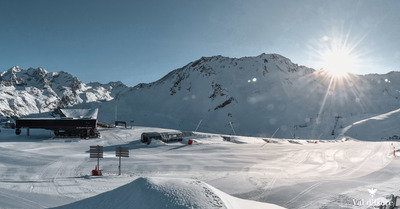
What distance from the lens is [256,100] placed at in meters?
121

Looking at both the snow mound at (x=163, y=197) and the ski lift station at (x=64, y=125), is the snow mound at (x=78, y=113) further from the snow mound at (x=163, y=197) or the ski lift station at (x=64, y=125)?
the snow mound at (x=163, y=197)

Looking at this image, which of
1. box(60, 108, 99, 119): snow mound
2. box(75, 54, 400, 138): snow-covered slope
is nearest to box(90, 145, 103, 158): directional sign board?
box(60, 108, 99, 119): snow mound

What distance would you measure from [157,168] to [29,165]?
1258 centimetres

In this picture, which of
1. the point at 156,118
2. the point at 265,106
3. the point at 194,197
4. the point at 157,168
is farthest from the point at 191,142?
the point at 265,106

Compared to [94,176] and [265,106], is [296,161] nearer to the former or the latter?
[94,176]

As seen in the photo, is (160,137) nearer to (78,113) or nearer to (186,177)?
(78,113)

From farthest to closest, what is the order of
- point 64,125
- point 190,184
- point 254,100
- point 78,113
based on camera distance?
point 254,100
point 78,113
point 64,125
point 190,184

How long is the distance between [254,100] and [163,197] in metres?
117

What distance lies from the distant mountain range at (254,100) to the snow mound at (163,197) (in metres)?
85.2

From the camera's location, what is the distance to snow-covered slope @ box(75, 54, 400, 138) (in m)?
101

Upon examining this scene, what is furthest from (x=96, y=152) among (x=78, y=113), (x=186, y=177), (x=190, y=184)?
(x=78, y=113)

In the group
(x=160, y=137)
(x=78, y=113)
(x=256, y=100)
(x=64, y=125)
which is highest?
(x=256, y=100)

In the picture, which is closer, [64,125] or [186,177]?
[186,177]

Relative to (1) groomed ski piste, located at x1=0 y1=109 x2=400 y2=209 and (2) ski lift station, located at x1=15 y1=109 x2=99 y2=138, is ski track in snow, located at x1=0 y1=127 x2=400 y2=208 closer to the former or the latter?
(1) groomed ski piste, located at x1=0 y1=109 x2=400 y2=209
